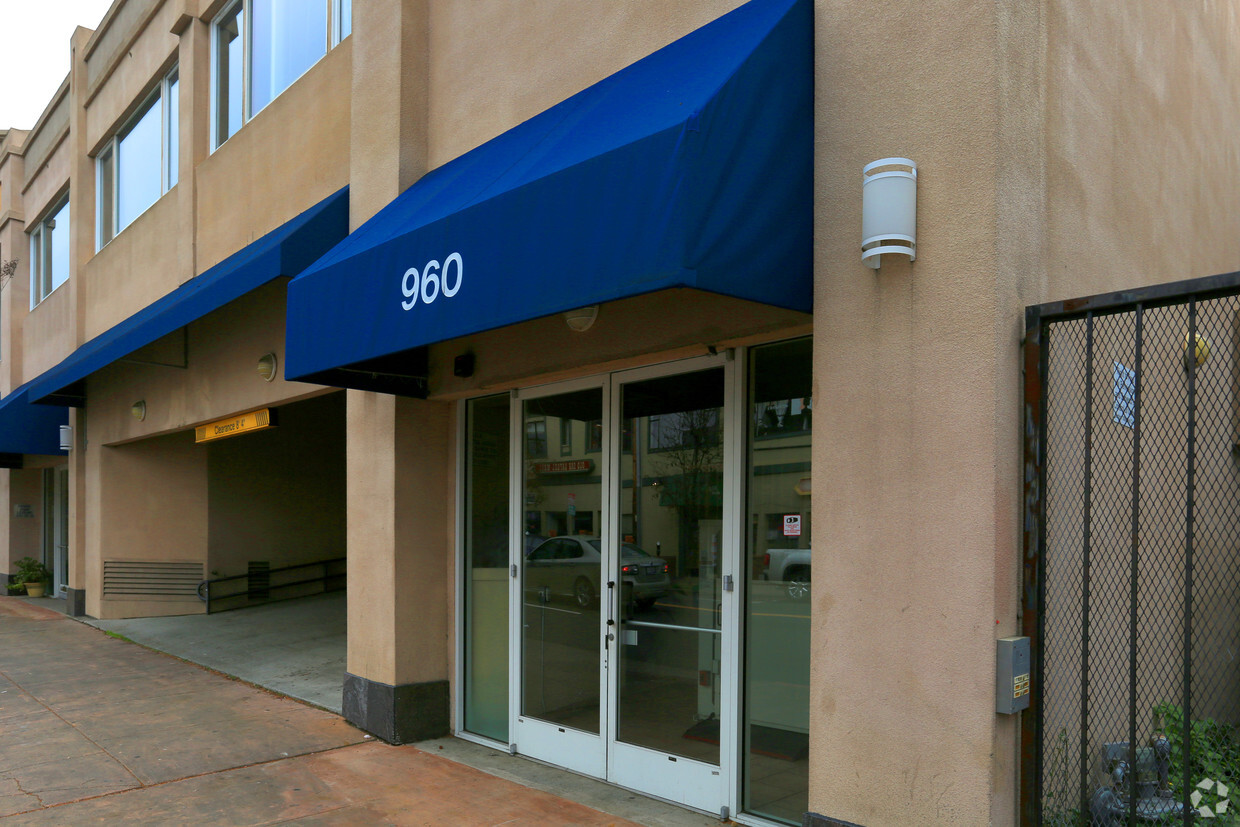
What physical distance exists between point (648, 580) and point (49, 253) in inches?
709

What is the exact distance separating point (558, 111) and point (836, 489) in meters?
3.23

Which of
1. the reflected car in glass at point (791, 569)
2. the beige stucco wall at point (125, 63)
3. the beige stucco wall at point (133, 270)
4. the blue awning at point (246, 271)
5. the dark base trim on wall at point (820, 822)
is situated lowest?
the dark base trim on wall at point (820, 822)

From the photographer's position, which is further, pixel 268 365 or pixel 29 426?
pixel 29 426

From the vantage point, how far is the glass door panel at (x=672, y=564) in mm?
5684

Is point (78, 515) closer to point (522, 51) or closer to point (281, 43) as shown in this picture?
point (281, 43)

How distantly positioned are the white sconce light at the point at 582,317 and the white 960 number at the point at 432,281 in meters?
0.72

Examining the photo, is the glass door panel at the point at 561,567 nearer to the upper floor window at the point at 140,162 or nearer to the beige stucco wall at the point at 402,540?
the beige stucco wall at the point at 402,540

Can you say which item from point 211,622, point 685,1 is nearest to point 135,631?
point 211,622

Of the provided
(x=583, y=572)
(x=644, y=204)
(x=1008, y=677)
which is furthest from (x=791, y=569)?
(x=644, y=204)

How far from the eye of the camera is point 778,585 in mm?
5316

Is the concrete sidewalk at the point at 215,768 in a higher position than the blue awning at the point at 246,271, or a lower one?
lower

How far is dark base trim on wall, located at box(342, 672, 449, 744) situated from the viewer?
7.33 metres

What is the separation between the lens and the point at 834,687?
4.43 meters

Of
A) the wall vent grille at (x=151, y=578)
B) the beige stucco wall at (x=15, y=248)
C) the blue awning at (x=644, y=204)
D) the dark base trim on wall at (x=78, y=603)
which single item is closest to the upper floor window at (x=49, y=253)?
the beige stucco wall at (x=15, y=248)
